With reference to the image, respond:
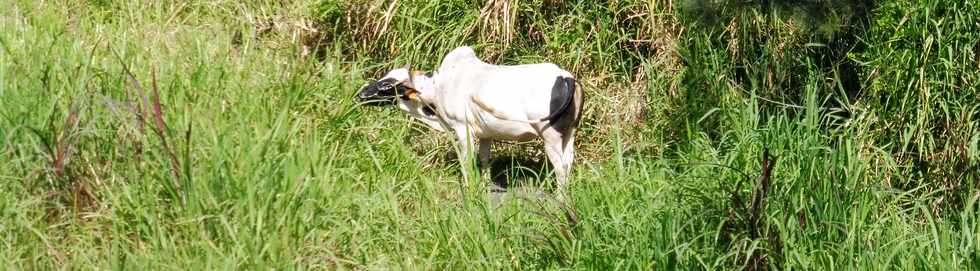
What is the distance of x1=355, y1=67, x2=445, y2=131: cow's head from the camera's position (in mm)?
6152

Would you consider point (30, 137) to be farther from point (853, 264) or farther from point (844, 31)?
point (844, 31)

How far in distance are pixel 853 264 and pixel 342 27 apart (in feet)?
11.5

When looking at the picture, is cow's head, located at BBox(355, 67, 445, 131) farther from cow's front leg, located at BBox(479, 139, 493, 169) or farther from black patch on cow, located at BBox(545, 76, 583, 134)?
black patch on cow, located at BBox(545, 76, 583, 134)

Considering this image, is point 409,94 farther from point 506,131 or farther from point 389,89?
point 506,131

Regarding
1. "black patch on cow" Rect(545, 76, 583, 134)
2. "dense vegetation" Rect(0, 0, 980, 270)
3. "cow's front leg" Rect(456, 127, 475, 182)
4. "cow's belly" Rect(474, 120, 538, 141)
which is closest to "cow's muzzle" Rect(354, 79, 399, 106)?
"dense vegetation" Rect(0, 0, 980, 270)

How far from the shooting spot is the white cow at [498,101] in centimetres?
577

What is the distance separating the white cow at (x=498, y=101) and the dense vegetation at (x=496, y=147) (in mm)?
207

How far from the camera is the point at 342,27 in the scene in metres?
7.38

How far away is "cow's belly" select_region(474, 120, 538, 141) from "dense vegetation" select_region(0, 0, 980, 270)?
0.26m

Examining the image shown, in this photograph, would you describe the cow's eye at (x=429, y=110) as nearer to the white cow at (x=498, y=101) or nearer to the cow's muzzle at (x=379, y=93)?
the white cow at (x=498, y=101)

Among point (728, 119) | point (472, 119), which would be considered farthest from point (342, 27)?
point (728, 119)

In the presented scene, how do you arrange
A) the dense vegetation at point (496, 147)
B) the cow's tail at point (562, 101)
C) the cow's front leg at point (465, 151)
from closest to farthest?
the dense vegetation at point (496, 147)
the cow's front leg at point (465, 151)
the cow's tail at point (562, 101)

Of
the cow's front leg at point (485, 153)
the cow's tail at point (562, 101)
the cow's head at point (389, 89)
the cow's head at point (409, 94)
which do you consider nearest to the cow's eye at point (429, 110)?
the cow's head at point (409, 94)

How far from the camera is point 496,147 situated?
6855 millimetres
